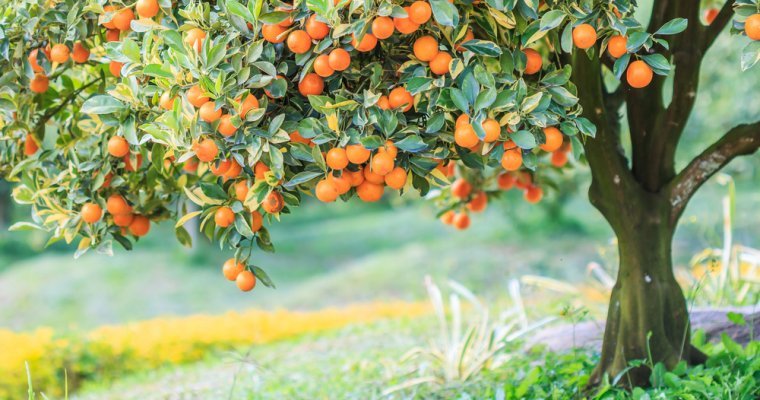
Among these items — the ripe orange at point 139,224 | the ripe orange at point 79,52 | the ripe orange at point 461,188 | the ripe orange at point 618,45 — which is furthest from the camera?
the ripe orange at point 461,188

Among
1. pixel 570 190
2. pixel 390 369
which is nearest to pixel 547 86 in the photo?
pixel 390 369

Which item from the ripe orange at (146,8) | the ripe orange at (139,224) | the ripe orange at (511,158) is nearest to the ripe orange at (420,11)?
the ripe orange at (511,158)

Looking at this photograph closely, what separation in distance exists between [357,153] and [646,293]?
1.43m

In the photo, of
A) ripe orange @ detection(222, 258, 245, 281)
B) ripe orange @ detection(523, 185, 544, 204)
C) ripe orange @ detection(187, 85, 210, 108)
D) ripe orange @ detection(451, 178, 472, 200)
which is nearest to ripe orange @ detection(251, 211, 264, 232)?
ripe orange @ detection(222, 258, 245, 281)

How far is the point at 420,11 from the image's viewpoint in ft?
5.90

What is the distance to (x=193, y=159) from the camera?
2.28 meters

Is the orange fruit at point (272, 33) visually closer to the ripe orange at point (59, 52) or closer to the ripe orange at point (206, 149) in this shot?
the ripe orange at point (206, 149)

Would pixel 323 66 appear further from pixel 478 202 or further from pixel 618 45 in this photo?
pixel 478 202

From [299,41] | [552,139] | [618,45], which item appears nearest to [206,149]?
[299,41]

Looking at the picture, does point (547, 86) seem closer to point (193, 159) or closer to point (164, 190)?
point (193, 159)

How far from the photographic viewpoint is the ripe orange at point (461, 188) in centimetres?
339

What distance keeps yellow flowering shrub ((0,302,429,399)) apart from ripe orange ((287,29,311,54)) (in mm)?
4100

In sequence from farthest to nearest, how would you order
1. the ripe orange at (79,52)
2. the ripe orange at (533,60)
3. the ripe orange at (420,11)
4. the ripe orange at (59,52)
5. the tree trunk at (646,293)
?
1. the tree trunk at (646,293)
2. the ripe orange at (79,52)
3. the ripe orange at (59,52)
4. the ripe orange at (533,60)
5. the ripe orange at (420,11)

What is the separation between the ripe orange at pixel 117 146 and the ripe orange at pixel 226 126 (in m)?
0.45
